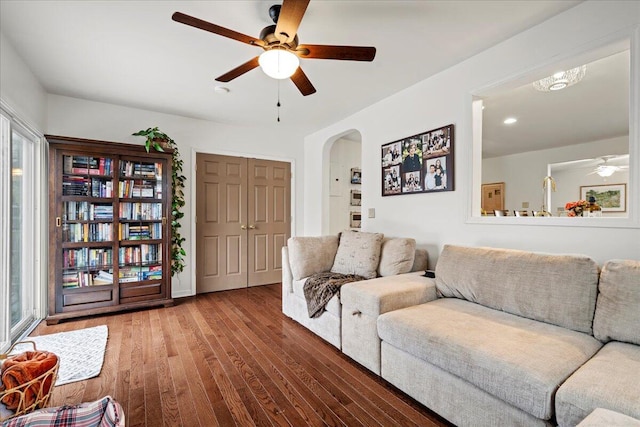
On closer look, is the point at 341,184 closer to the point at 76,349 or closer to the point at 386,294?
the point at 386,294

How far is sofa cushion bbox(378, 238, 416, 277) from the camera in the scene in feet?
9.01

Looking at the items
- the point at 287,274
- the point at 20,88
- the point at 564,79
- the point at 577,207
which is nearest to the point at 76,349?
the point at 287,274

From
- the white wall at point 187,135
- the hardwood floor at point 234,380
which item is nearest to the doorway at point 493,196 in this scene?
the white wall at point 187,135

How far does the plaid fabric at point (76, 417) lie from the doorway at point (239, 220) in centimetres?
297

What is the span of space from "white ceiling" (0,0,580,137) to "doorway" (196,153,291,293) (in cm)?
119

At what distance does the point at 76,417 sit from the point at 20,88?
280cm

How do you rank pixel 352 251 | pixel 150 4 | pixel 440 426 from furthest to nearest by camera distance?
pixel 352 251, pixel 150 4, pixel 440 426

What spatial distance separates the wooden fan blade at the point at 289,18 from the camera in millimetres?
1452

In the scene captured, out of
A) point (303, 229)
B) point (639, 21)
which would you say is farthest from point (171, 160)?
point (639, 21)

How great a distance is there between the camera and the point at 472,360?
4.70 ft

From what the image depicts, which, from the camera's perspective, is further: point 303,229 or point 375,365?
point 303,229

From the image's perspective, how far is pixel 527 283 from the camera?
1.84 metres

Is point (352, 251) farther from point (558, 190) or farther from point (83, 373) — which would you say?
point (558, 190)

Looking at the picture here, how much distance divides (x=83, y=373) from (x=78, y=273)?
1.53 metres
